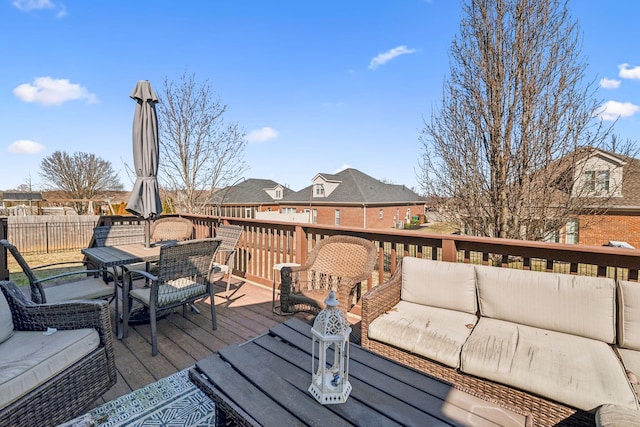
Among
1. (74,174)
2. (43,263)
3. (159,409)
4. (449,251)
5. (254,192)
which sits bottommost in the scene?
(43,263)

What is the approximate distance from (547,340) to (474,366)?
2.06 ft

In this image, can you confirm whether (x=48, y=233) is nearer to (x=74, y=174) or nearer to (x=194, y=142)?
(x=194, y=142)

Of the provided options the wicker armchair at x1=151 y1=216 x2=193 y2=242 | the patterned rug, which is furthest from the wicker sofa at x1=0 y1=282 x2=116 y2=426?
the wicker armchair at x1=151 y1=216 x2=193 y2=242

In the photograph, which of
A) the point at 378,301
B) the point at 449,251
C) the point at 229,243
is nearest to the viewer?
the point at 378,301

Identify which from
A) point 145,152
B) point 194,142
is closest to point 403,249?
point 145,152

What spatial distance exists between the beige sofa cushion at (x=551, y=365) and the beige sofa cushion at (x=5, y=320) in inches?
122

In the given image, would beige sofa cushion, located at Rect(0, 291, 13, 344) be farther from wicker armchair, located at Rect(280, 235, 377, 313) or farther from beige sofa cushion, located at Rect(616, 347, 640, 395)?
beige sofa cushion, located at Rect(616, 347, 640, 395)

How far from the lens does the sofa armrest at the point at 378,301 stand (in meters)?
2.51

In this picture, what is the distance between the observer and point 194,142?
988 cm

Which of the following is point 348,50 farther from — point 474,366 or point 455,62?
point 474,366

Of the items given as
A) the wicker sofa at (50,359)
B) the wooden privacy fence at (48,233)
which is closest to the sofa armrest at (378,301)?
the wicker sofa at (50,359)

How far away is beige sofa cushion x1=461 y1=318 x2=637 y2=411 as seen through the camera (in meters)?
1.63

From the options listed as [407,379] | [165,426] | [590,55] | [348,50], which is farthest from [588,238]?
[165,426]

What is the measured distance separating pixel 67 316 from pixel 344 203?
21.4 m
